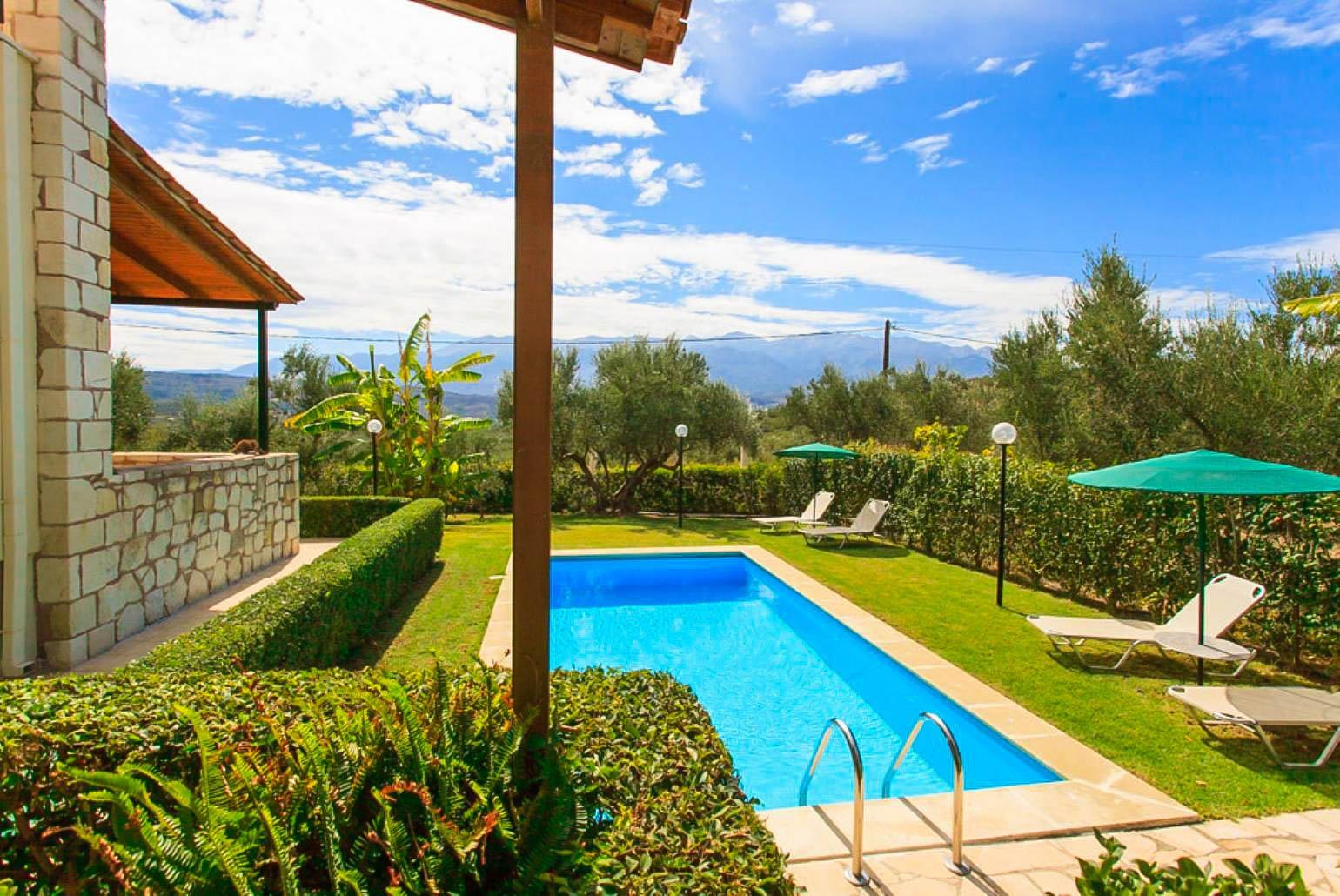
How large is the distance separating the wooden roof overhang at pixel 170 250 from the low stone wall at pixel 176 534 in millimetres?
2326

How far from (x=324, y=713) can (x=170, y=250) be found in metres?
7.84

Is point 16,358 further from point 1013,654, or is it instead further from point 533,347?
point 1013,654

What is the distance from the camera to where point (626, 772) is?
2.73 metres

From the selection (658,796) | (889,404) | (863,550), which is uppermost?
(889,404)

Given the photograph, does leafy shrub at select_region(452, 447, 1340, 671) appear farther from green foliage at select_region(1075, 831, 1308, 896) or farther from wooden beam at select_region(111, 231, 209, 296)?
wooden beam at select_region(111, 231, 209, 296)

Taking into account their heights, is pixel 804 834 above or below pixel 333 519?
below

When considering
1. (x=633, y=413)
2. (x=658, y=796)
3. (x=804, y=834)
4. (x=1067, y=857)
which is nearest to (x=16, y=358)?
(x=658, y=796)

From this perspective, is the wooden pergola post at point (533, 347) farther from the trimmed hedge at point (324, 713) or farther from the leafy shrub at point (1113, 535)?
the leafy shrub at point (1113, 535)

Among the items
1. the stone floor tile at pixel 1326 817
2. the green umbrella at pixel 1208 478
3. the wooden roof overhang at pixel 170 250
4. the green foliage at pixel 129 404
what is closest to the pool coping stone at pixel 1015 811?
Result: the stone floor tile at pixel 1326 817

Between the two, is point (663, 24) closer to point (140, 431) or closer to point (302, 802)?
point (302, 802)

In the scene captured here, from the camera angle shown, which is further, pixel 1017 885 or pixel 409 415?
pixel 409 415

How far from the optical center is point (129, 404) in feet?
63.1

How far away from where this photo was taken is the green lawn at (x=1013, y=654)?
477 centimetres

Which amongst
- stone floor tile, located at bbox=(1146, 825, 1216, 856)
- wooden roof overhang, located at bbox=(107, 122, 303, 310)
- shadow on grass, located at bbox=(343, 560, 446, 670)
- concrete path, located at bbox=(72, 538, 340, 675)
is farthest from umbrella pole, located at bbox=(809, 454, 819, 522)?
stone floor tile, located at bbox=(1146, 825, 1216, 856)
